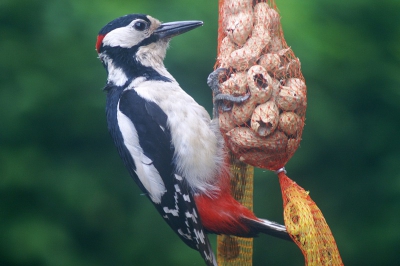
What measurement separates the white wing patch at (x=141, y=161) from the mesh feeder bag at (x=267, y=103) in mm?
364

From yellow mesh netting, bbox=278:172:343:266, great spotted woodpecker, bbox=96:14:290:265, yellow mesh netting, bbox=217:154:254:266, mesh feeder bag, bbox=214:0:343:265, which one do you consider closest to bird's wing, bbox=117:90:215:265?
great spotted woodpecker, bbox=96:14:290:265

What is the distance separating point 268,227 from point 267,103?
1.60ft

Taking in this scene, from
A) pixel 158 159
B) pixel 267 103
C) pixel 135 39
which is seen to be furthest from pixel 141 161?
pixel 267 103

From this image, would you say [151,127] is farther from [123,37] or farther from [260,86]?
[260,86]

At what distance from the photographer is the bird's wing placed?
2.20 metres

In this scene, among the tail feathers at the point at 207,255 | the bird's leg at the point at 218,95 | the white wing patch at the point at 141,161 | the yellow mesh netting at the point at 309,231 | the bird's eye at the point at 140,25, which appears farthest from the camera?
the bird's eye at the point at 140,25

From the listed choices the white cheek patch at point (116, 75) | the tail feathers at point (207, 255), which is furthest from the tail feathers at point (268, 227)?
the white cheek patch at point (116, 75)

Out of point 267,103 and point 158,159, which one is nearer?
point 267,103

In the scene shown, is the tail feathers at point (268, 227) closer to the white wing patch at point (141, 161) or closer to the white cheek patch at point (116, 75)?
the white wing patch at point (141, 161)

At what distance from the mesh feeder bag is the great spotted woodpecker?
18cm

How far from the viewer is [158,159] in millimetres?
2229

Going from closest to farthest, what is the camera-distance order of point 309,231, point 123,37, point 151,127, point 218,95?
point 309,231 → point 218,95 → point 151,127 → point 123,37

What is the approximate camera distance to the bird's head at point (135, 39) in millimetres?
2328

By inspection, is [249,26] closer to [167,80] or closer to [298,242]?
[167,80]
